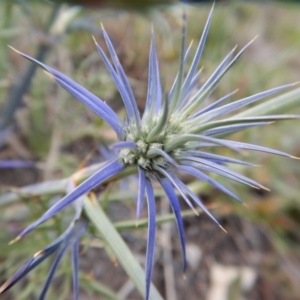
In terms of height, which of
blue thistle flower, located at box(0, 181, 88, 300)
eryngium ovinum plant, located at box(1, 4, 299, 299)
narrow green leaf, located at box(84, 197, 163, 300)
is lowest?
blue thistle flower, located at box(0, 181, 88, 300)

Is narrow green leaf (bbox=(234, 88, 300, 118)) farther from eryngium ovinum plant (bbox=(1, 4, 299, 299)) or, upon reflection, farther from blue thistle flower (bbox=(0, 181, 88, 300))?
blue thistle flower (bbox=(0, 181, 88, 300))

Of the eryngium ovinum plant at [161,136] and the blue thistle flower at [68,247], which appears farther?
the blue thistle flower at [68,247]

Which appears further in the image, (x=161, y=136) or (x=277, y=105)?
(x=277, y=105)

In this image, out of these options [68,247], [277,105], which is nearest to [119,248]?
[68,247]

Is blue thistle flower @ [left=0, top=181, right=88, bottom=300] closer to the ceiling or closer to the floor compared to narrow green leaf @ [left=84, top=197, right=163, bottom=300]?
closer to the floor

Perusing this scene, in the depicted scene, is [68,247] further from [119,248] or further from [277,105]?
[277,105]

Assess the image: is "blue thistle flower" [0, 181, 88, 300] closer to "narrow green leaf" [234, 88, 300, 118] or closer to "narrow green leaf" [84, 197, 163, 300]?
"narrow green leaf" [84, 197, 163, 300]

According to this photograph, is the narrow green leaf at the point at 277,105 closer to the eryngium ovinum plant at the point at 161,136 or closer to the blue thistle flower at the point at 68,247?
the eryngium ovinum plant at the point at 161,136

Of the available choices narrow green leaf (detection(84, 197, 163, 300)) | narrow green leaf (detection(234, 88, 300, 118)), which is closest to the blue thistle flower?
narrow green leaf (detection(84, 197, 163, 300))

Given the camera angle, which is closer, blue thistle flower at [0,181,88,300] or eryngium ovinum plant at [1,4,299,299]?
eryngium ovinum plant at [1,4,299,299]

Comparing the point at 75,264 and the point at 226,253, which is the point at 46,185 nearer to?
the point at 75,264

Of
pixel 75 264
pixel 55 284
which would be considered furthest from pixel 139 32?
pixel 75 264

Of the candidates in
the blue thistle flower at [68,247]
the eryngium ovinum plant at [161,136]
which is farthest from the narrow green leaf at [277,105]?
the blue thistle flower at [68,247]

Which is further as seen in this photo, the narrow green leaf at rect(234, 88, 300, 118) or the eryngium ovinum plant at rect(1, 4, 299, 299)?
the narrow green leaf at rect(234, 88, 300, 118)
